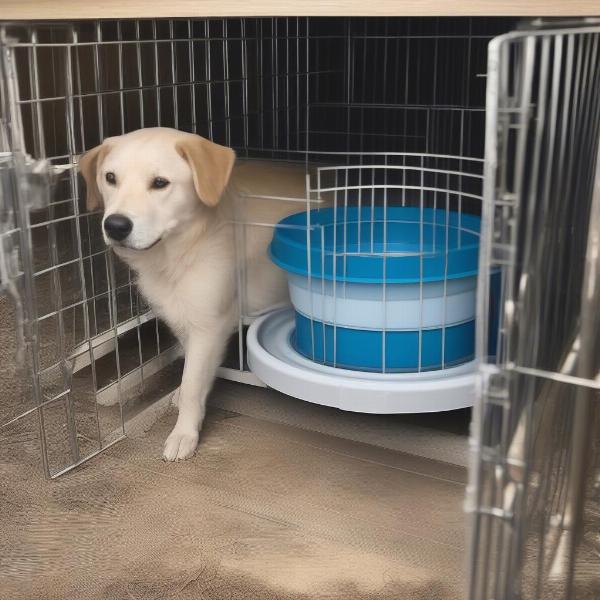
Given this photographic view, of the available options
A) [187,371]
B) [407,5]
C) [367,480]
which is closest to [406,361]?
[367,480]

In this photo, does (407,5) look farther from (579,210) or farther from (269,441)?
(269,441)

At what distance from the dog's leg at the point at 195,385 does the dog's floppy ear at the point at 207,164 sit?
334mm

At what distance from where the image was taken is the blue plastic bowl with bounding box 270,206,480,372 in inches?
55.4

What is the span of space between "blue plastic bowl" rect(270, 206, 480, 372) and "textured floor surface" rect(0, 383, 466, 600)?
220mm

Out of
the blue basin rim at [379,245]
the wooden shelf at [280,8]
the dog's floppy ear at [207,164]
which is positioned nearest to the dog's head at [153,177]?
the dog's floppy ear at [207,164]

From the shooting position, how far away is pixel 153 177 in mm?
1522

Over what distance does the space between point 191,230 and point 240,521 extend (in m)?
0.63

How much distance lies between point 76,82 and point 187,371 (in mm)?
708

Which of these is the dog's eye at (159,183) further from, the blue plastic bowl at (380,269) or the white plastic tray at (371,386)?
the white plastic tray at (371,386)

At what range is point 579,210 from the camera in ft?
4.09

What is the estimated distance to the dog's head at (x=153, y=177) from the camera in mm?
1489

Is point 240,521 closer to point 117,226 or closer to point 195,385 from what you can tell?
point 195,385

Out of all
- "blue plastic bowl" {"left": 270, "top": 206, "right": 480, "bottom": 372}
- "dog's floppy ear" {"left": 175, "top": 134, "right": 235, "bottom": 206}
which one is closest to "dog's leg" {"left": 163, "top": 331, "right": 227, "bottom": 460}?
"blue plastic bowl" {"left": 270, "top": 206, "right": 480, "bottom": 372}

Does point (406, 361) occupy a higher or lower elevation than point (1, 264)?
lower
